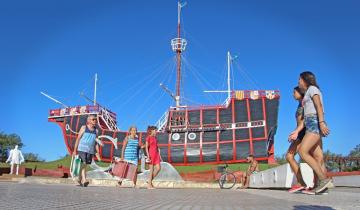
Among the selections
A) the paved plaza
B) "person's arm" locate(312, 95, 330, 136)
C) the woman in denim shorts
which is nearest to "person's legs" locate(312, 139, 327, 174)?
the woman in denim shorts

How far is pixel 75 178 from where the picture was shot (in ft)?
32.6

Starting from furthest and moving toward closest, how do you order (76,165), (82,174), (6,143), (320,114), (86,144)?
(6,143)
(86,144)
(76,165)
(82,174)
(320,114)

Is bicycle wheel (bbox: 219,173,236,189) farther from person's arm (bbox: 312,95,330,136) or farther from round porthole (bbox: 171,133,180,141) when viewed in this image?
round porthole (bbox: 171,133,180,141)

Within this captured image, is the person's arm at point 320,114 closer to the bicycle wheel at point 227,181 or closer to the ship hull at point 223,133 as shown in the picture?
the bicycle wheel at point 227,181

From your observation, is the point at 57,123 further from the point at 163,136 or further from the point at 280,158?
the point at 280,158

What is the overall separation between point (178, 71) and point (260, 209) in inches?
1828

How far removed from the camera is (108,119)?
1726 inches

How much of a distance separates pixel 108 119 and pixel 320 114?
129 ft

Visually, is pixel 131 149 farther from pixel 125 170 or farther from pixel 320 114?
pixel 320 114

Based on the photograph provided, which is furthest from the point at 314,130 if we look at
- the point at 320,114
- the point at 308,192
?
the point at 308,192

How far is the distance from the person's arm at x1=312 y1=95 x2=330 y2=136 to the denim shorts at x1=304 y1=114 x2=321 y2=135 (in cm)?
8

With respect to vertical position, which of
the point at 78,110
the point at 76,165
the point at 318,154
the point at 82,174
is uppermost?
the point at 78,110

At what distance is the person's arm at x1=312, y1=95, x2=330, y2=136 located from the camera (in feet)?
18.6

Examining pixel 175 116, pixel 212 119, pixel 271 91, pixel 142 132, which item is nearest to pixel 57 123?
pixel 142 132
